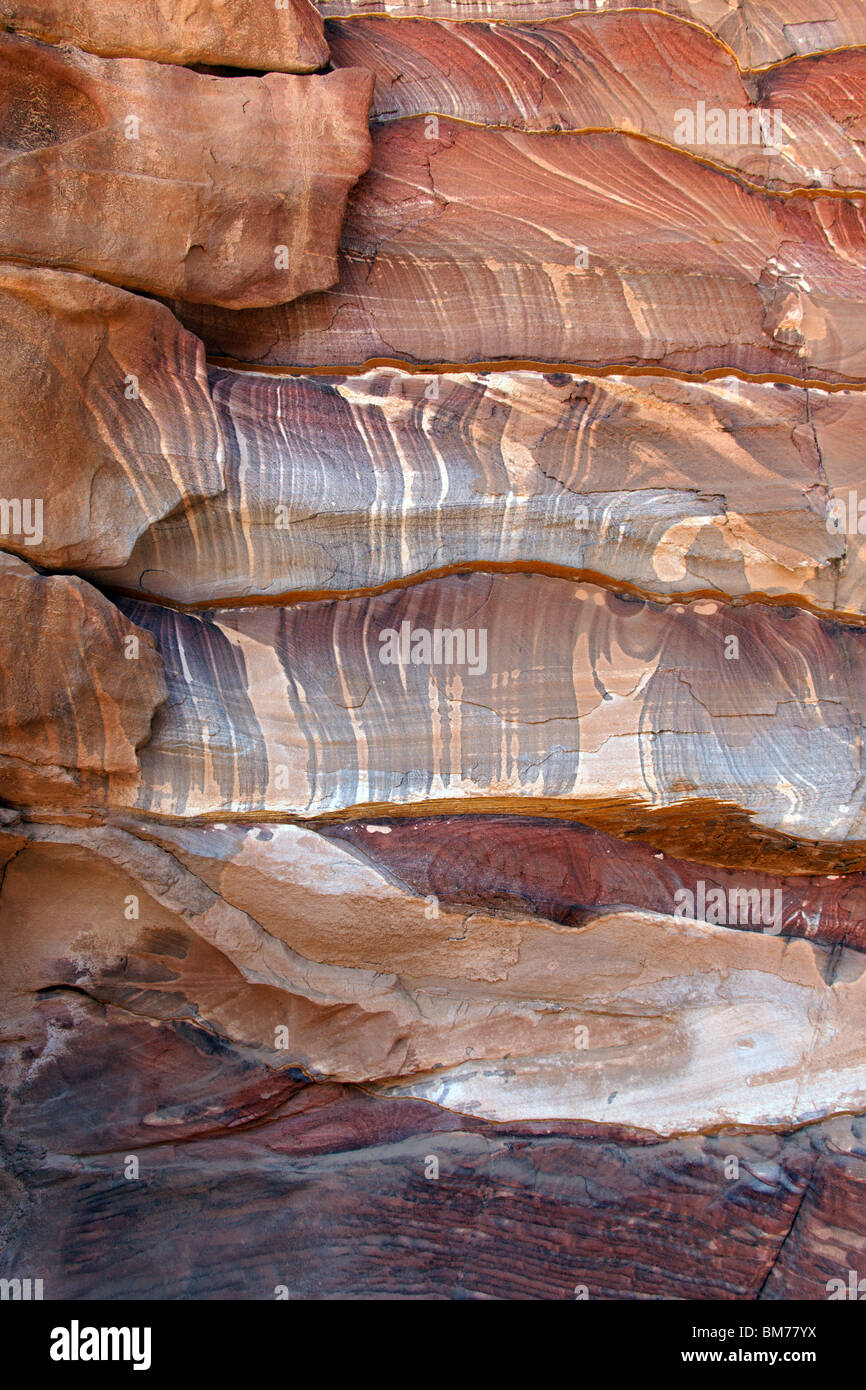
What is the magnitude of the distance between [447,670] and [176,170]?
2.02 meters

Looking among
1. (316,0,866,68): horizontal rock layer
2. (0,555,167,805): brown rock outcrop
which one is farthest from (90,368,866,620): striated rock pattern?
(316,0,866,68): horizontal rock layer

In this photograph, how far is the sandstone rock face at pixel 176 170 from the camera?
10.1 ft

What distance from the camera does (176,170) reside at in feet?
10.5

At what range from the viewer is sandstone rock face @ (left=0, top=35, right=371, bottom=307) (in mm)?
3090

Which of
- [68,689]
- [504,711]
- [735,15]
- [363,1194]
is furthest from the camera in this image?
[735,15]

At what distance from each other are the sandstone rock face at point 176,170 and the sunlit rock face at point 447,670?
17 millimetres

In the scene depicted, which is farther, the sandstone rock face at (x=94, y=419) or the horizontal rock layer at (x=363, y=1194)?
the horizontal rock layer at (x=363, y=1194)

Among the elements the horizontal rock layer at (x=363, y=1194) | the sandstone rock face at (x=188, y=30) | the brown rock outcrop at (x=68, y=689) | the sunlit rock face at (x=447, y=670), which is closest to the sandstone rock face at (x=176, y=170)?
the sunlit rock face at (x=447, y=670)

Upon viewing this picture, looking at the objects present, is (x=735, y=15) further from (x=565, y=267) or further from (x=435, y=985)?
(x=435, y=985)

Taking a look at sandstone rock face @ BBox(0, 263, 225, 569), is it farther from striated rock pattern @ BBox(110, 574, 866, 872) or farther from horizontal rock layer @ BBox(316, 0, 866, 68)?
horizontal rock layer @ BBox(316, 0, 866, 68)

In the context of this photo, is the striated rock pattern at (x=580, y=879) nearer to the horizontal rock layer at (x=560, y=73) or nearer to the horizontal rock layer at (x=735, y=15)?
the horizontal rock layer at (x=560, y=73)

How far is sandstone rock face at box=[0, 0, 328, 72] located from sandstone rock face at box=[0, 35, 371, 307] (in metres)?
0.14

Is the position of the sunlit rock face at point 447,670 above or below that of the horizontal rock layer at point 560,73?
below

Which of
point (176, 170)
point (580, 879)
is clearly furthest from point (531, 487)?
point (176, 170)
